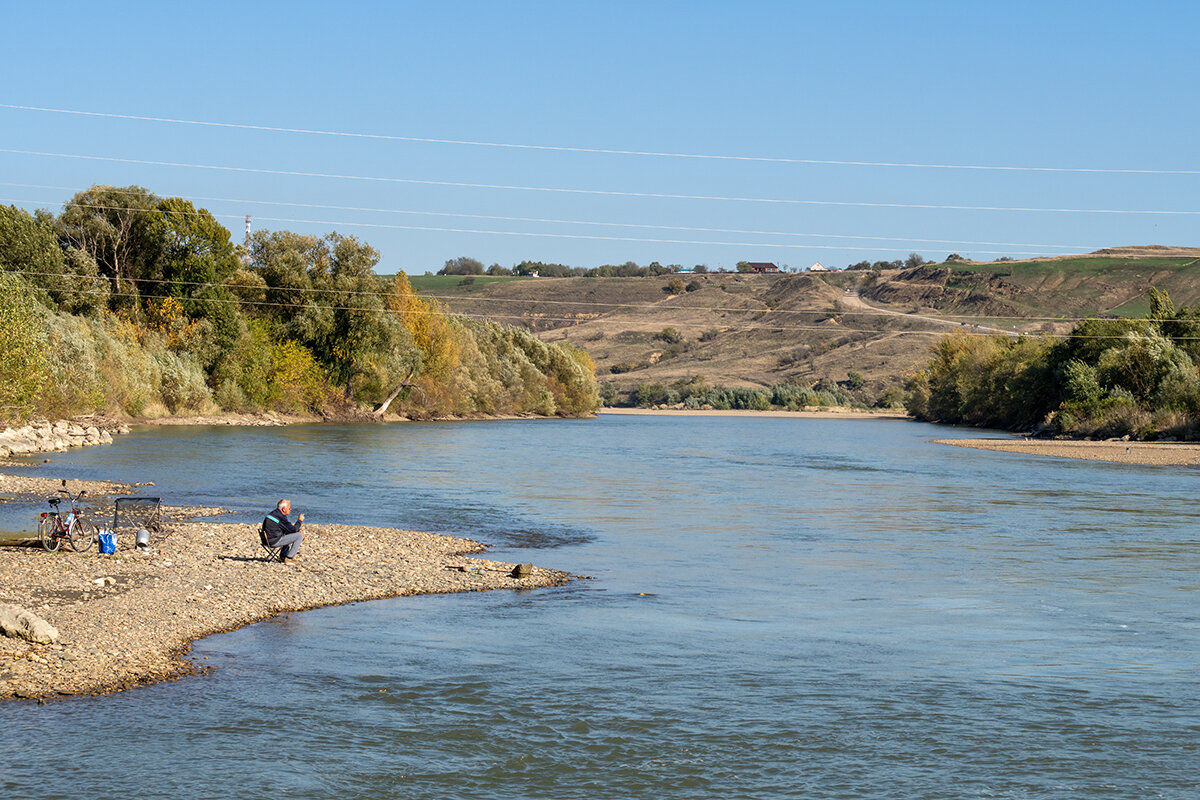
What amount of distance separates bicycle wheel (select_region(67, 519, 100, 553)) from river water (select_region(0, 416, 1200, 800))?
634 cm

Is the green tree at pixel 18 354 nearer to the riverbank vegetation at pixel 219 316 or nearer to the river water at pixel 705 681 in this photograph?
the riverbank vegetation at pixel 219 316

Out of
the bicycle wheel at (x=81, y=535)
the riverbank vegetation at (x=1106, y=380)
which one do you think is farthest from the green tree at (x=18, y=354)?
the riverbank vegetation at (x=1106, y=380)

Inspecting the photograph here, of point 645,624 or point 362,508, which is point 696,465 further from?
point 645,624

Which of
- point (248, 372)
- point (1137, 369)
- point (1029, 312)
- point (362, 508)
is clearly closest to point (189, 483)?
point (362, 508)

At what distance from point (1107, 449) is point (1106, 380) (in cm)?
1931

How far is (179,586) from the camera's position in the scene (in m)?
21.0

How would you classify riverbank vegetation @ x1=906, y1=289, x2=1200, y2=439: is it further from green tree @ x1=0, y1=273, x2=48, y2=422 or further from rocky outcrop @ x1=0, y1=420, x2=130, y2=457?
green tree @ x1=0, y1=273, x2=48, y2=422

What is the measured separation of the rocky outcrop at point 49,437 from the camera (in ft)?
169

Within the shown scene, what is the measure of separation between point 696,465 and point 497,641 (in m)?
42.6

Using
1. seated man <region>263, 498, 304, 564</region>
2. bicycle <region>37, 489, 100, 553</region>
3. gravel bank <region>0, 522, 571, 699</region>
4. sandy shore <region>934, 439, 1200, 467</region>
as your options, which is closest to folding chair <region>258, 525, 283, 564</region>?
seated man <region>263, 498, 304, 564</region>

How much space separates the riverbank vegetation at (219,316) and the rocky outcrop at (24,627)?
52883 millimetres

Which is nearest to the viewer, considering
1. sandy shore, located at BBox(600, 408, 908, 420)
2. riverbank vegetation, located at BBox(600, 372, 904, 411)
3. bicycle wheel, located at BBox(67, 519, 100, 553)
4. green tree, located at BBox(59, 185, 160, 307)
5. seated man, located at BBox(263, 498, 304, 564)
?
bicycle wheel, located at BBox(67, 519, 100, 553)

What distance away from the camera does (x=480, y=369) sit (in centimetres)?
11519

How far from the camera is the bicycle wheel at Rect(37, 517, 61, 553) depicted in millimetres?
23016
